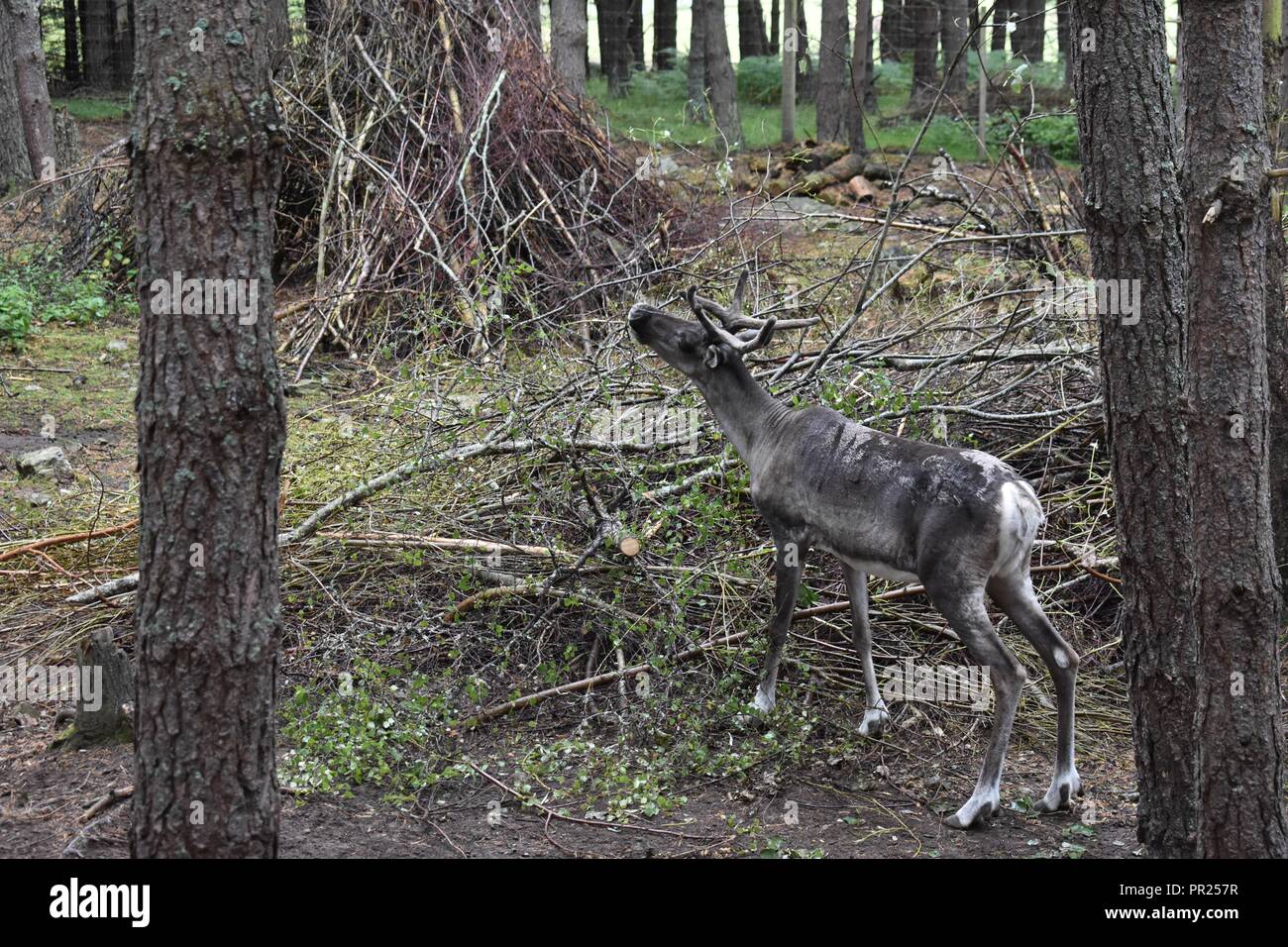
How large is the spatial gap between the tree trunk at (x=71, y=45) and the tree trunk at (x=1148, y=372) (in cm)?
2484

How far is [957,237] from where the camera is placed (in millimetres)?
8086

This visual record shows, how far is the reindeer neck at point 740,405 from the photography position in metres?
6.83

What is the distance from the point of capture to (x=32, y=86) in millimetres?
15398

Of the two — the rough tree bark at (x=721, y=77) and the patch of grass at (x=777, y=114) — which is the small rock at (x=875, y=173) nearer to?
the patch of grass at (x=777, y=114)

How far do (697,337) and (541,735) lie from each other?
2.20 metres

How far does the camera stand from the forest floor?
545cm

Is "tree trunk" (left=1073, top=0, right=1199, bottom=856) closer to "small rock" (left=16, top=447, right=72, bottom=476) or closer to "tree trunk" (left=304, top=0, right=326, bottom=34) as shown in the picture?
"small rock" (left=16, top=447, right=72, bottom=476)

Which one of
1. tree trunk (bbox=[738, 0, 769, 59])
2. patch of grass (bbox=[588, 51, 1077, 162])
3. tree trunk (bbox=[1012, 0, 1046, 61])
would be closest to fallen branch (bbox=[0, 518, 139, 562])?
patch of grass (bbox=[588, 51, 1077, 162])

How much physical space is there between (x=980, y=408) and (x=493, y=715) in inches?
144

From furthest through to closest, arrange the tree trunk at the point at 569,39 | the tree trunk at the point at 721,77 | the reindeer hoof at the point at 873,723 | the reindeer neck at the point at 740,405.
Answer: the tree trunk at the point at 721,77 < the tree trunk at the point at 569,39 < the reindeer neck at the point at 740,405 < the reindeer hoof at the point at 873,723

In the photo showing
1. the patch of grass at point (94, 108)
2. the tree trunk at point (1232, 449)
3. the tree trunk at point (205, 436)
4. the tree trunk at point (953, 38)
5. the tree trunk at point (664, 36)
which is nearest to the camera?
the tree trunk at point (205, 436)

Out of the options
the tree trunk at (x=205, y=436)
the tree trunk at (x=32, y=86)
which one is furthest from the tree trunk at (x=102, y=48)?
the tree trunk at (x=205, y=436)

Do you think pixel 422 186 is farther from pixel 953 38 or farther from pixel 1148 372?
pixel 953 38

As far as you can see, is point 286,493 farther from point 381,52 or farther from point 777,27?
point 777,27
